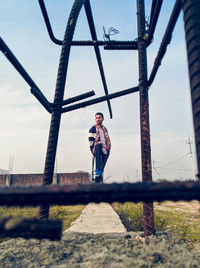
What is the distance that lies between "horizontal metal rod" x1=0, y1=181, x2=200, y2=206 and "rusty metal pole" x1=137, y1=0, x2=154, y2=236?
1379 mm

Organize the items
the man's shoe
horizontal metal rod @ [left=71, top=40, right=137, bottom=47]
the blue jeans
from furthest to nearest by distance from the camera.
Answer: the blue jeans → the man's shoe → horizontal metal rod @ [left=71, top=40, right=137, bottom=47]

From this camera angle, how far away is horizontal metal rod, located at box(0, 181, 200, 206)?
1.64ft

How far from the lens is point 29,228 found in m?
0.49

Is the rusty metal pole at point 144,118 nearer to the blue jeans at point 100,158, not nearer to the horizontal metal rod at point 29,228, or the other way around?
the horizontal metal rod at point 29,228

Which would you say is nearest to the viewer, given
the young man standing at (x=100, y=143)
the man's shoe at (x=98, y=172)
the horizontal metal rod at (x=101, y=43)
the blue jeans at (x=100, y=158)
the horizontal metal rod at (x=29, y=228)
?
the horizontal metal rod at (x=29, y=228)

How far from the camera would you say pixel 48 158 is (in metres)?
1.69

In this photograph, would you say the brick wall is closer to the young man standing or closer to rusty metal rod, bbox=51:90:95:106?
the young man standing

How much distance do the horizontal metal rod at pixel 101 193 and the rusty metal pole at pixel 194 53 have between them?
0.67ft

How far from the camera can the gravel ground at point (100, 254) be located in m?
1.22

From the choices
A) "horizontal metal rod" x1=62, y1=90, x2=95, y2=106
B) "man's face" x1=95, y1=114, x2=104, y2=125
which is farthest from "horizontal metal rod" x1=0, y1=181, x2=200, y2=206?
"man's face" x1=95, y1=114, x2=104, y2=125

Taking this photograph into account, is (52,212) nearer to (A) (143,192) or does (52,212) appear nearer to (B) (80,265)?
(B) (80,265)

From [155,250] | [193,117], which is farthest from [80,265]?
[193,117]

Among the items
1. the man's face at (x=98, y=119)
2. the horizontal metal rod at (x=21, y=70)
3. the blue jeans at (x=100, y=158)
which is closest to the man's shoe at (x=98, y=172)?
the blue jeans at (x=100, y=158)

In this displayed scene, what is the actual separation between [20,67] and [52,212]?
13.0ft
